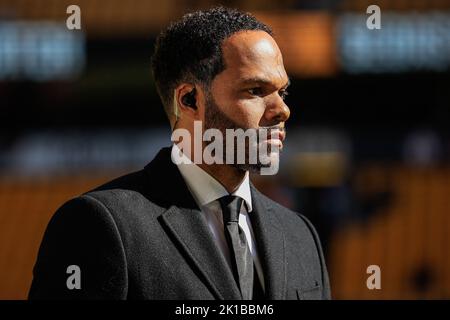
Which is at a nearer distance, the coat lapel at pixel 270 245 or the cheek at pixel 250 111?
the cheek at pixel 250 111

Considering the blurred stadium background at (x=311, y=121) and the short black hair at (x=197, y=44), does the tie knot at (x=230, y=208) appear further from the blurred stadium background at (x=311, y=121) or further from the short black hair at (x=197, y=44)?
the blurred stadium background at (x=311, y=121)

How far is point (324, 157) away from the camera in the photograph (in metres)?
10.1

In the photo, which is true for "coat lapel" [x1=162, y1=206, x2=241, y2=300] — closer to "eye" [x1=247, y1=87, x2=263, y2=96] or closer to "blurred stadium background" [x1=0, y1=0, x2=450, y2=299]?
"eye" [x1=247, y1=87, x2=263, y2=96]

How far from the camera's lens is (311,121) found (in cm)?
1034

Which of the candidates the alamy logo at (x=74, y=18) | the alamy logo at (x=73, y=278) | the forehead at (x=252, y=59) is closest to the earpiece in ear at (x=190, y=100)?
the forehead at (x=252, y=59)

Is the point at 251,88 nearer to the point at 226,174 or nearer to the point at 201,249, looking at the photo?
the point at 226,174

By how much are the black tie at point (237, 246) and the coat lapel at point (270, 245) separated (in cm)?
4

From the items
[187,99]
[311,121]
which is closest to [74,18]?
[311,121]

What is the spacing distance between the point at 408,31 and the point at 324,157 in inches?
68.1

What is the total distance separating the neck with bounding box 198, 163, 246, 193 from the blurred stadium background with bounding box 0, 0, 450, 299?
7773mm

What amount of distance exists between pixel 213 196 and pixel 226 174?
61 millimetres

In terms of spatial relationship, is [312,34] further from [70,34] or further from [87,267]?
[87,267]

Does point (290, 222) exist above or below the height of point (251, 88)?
below

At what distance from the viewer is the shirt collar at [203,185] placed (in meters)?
2.12
